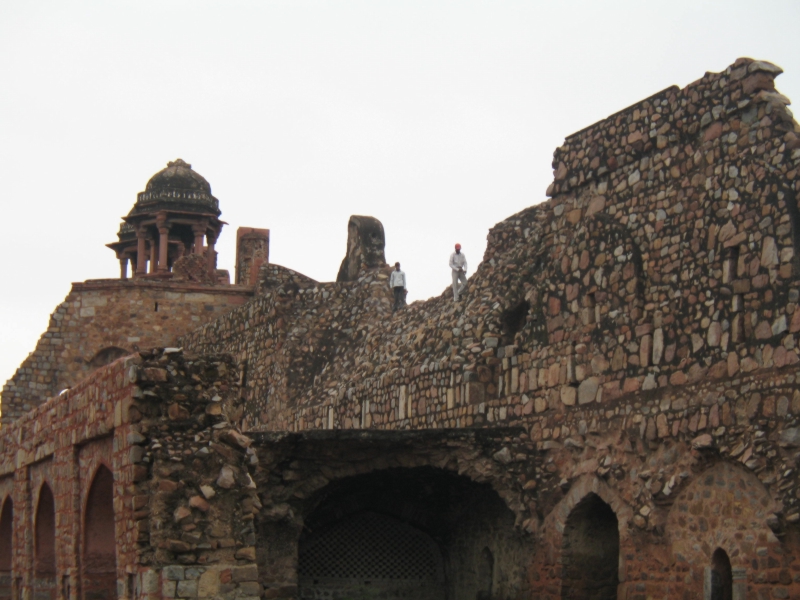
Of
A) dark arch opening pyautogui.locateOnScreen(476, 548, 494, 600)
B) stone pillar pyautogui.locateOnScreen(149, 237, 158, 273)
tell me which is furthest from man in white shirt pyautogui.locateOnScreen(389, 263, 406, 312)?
stone pillar pyautogui.locateOnScreen(149, 237, 158, 273)

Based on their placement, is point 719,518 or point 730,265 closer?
point 719,518

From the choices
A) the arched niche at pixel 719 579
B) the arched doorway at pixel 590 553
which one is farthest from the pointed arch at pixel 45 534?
the arched niche at pixel 719 579

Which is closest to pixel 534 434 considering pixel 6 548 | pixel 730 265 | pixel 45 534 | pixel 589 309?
pixel 589 309

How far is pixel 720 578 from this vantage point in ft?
35.8

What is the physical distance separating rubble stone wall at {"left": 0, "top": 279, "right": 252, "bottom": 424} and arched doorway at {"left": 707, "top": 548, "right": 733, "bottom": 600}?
17.3 meters

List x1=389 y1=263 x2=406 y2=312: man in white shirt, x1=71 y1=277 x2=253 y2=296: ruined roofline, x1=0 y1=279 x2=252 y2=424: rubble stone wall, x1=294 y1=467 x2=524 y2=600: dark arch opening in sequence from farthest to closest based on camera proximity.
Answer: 1. x1=71 y1=277 x2=253 y2=296: ruined roofline
2. x1=0 y1=279 x2=252 y2=424: rubble stone wall
3. x1=389 y1=263 x2=406 y2=312: man in white shirt
4. x1=294 y1=467 x2=524 y2=600: dark arch opening

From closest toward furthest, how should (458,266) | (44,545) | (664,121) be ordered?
(664,121) < (44,545) < (458,266)

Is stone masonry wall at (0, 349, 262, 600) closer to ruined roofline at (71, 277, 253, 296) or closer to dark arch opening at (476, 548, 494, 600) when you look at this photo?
dark arch opening at (476, 548, 494, 600)

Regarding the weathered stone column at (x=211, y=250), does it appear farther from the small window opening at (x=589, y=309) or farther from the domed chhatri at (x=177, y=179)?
the small window opening at (x=589, y=309)

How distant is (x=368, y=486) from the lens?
1496cm

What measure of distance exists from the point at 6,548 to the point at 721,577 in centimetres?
1032

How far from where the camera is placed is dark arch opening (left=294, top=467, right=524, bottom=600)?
14.8m

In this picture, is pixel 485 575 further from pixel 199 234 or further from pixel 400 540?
pixel 199 234

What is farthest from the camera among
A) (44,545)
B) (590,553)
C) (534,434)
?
(44,545)
